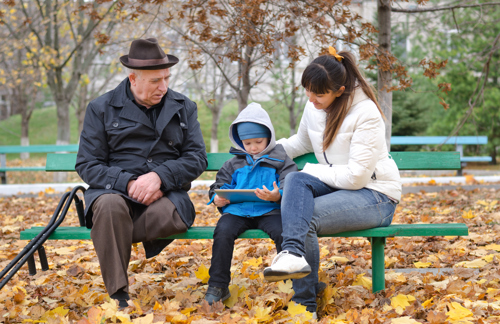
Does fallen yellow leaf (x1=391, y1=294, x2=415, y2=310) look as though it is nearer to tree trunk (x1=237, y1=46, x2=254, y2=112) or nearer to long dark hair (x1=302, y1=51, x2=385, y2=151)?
long dark hair (x1=302, y1=51, x2=385, y2=151)

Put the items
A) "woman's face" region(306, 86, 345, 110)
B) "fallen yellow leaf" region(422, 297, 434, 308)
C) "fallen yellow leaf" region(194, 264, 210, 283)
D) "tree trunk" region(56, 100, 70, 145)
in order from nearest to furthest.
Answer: "fallen yellow leaf" region(422, 297, 434, 308), "woman's face" region(306, 86, 345, 110), "fallen yellow leaf" region(194, 264, 210, 283), "tree trunk" region(56, 100, 70, 145)

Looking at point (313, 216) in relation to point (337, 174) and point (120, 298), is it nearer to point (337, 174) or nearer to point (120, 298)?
point (337, 174)

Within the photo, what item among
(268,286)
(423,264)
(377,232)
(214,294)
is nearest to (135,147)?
(214,294)

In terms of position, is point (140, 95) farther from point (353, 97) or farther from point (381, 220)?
point (381, 220)

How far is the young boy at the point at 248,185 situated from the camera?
111 inches

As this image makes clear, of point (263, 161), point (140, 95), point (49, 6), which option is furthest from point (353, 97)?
point (49, 6)

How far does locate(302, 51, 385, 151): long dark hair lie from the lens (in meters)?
2.86

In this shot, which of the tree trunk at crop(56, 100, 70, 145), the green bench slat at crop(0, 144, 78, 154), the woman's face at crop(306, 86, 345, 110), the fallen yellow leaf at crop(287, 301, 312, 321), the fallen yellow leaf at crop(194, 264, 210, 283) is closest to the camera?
the fallen yellow leaf at crop(287, 301, 312, 321)

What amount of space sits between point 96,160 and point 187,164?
58cm

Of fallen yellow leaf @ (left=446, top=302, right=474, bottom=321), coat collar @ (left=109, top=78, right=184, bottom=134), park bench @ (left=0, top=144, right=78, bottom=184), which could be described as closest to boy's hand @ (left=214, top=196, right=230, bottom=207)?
coat collar @ (left=109, top=78, right=184, bottom=134)

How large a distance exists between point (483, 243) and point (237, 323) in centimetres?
263

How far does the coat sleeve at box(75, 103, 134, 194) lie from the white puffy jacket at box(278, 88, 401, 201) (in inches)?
45.8

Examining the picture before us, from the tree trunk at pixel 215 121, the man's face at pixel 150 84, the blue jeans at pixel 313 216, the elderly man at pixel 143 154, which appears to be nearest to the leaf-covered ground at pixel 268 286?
the blue jeans at pixel 313 216

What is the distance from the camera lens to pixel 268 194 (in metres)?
2.84
